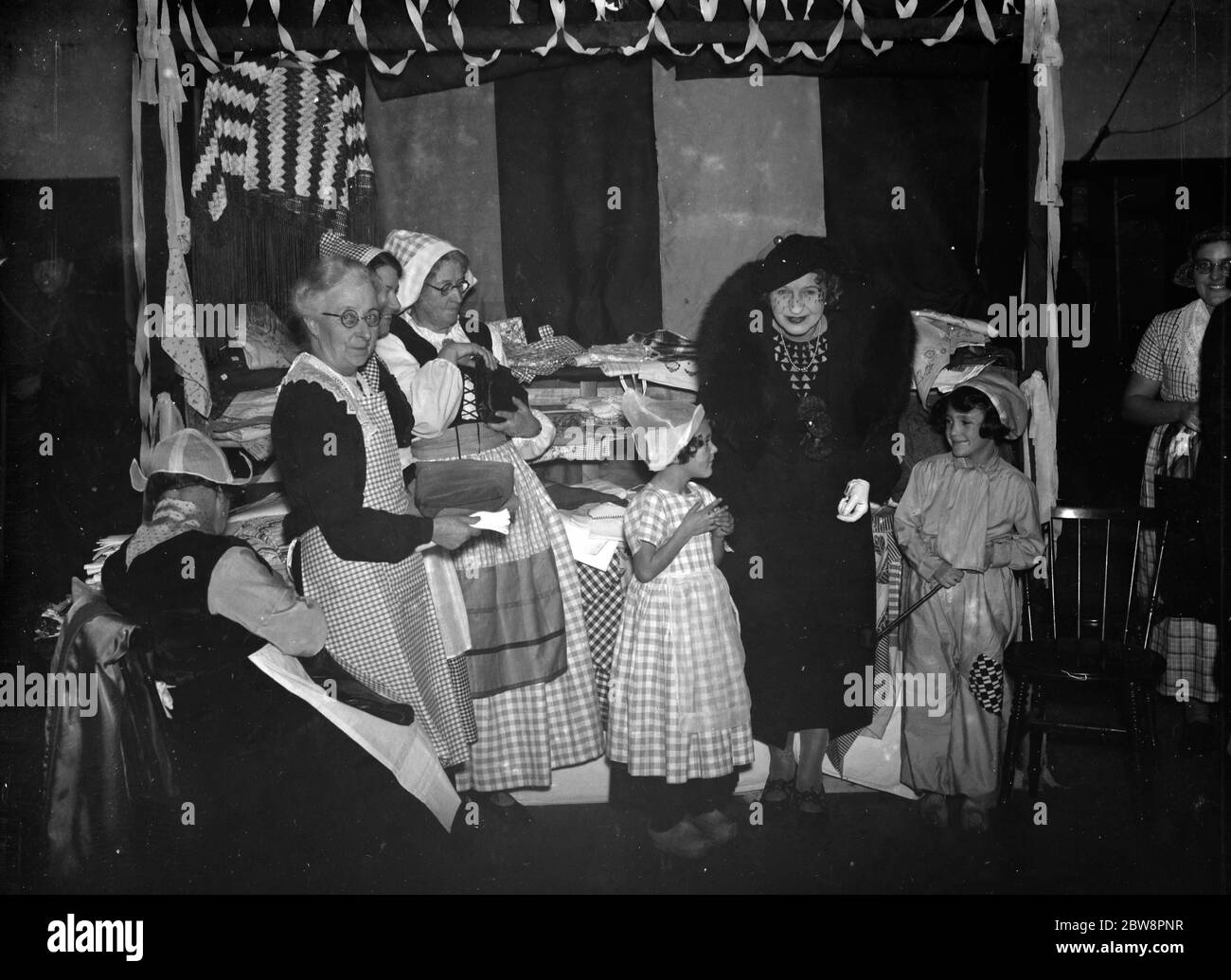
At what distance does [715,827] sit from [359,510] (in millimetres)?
1570

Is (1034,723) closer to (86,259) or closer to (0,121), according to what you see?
(86,259)

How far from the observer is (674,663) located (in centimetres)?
366

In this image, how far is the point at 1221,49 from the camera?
3840 millimetres

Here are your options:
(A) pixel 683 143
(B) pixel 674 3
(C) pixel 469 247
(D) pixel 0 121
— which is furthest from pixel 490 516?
(D) pixel 0 121

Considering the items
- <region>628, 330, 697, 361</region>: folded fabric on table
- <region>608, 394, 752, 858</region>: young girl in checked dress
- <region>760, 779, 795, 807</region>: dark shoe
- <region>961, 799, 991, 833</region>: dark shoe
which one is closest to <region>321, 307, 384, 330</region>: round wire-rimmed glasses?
<region>628, 330, 697, 361</region>: folded fabric on table

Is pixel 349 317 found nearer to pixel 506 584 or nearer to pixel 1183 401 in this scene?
pixel 506 584

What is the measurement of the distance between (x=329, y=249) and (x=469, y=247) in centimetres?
46

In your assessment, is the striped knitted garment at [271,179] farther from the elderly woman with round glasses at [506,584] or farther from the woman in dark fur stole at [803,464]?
the woman in dark fur stole at [803,464]

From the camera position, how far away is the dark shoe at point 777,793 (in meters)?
3.82

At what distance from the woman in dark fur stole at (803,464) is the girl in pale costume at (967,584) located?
0.17 m

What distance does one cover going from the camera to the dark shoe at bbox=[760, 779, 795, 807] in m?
3.82

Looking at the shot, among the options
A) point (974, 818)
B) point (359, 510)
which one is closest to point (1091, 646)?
point (974, 818)

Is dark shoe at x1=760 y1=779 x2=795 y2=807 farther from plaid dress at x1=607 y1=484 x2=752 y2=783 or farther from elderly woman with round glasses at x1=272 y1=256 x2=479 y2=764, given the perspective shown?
elderly woman with round glasses at x1=272 y1=256 x2=479 y2=764

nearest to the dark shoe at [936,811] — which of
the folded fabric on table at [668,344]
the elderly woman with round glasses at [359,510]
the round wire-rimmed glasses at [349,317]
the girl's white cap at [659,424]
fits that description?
the girl's white cap at [659,424]
